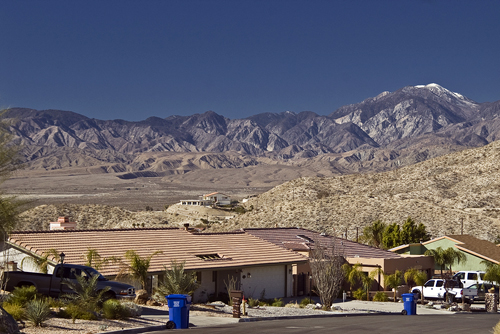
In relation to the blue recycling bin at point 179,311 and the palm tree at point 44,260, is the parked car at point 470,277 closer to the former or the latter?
the palm tree at point 44,260

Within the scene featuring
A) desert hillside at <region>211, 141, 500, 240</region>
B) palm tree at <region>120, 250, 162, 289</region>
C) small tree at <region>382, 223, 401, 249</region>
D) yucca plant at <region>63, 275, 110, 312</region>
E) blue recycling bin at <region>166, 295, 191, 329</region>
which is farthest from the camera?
desert hillside at <region>211, 141, 500, 240</region>

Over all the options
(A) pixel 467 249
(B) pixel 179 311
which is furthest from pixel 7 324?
(A) pixel 467 249

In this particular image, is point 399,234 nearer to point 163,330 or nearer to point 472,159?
point 163,330

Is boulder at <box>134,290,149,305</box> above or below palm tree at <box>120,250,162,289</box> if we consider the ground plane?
below

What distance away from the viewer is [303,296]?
1412 inches

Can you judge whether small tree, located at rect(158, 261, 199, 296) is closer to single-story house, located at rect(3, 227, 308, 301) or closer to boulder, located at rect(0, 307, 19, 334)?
single-story house, located at rect(3, 227, 308, 301)

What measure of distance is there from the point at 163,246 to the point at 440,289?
16.4 m

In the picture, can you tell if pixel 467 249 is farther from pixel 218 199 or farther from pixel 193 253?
pixel 218 199

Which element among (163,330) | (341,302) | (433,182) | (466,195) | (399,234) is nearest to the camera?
(163,330)

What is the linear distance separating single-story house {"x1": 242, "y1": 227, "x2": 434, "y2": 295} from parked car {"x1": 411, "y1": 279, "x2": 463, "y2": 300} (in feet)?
10.0

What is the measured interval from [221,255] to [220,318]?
10.9 metres

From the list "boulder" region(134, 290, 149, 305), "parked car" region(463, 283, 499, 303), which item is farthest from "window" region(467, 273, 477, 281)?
"boulder" region(134, 290, 149, 305)

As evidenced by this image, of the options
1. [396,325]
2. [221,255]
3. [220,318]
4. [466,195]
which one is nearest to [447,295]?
[221,255]

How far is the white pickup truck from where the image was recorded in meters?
35.1
